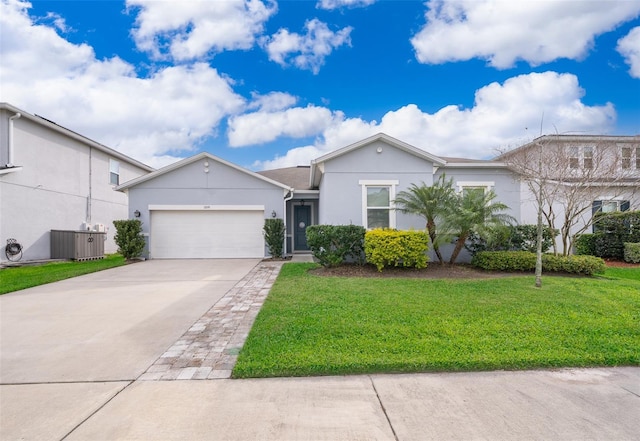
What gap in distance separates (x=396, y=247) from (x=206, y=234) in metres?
8.38

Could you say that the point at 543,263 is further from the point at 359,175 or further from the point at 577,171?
the point at 359,175

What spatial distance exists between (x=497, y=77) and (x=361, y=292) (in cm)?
1132

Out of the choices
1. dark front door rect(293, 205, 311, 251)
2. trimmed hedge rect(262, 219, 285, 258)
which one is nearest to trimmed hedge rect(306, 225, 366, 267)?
trimmed hedge rect(262, 219, 285, 258)

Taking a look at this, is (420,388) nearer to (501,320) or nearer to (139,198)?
(501,320)

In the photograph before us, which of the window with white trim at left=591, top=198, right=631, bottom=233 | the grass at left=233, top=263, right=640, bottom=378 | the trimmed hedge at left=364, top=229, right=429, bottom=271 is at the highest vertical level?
the window with white trim at left=591, top=198, right=631, bottom=233

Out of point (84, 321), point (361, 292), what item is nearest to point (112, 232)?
point (84, 321)

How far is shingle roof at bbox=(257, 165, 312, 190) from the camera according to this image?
53.9 feet

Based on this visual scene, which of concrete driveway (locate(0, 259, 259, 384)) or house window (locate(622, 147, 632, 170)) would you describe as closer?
concrete driveway (locate(0, 259, 259, 384))

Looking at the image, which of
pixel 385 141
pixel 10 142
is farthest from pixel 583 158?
pixel 10 142

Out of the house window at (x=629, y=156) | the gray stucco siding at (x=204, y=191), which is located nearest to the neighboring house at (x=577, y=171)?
the house window at (x=629, y=156)

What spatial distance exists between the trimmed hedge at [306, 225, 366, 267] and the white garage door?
477cm

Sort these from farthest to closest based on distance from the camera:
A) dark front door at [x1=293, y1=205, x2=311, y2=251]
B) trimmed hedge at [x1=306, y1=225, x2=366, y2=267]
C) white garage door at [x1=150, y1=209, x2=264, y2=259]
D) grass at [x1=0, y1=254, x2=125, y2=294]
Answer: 1. dark front door at [x1=293, y1=205, x2=311, y2=251]
2. white garage door at [x1=150, y1=209, x2=264, y2=259]
3. trimmed hedge at [x1=306, y1=225, x2=366, y2=267]
4. grass at [x1=0, y1=254, x2=125, y2=294]

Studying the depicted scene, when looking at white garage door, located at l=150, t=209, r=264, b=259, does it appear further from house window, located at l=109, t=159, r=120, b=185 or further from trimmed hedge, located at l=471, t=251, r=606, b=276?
trimmed hedge, located at l=471, t=251, r=606, b=276

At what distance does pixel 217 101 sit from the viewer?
1491cm
